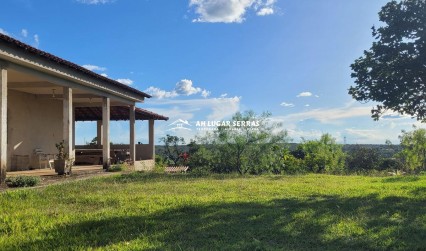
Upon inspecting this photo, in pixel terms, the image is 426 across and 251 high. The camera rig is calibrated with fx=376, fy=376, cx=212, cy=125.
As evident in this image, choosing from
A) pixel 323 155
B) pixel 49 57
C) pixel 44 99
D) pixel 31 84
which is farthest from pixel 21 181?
pixel 323 155

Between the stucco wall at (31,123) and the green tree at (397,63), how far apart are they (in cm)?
1275

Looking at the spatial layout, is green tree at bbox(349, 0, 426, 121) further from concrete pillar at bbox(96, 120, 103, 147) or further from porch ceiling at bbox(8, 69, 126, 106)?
concrete pillar at bbox(96, 120, 103, 147)

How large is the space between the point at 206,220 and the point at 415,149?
71.0 feet

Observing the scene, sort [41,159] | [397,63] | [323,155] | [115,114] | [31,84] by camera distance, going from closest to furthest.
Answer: [397,63]
[31,84]
[41,159]
[115,114]
[323,155]

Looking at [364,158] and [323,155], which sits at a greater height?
[323,155]

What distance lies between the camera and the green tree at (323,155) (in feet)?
75.3

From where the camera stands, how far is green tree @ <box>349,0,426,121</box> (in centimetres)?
888

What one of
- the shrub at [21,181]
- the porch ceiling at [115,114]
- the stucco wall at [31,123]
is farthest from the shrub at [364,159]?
the shrub at [21,181]

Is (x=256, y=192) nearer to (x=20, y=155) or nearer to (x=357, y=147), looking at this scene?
(x=20, y=155)

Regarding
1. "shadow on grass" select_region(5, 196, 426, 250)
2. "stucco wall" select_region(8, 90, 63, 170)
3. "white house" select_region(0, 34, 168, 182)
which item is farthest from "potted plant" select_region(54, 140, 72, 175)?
"shadow on grass" select_region(5, 196, 426, 250)

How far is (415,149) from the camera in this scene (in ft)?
77.0

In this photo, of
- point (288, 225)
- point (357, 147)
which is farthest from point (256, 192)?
point (357, 147)

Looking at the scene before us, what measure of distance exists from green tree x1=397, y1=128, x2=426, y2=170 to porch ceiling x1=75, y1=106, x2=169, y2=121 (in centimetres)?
1547

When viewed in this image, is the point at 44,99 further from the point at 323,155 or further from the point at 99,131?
the point at 323,155
